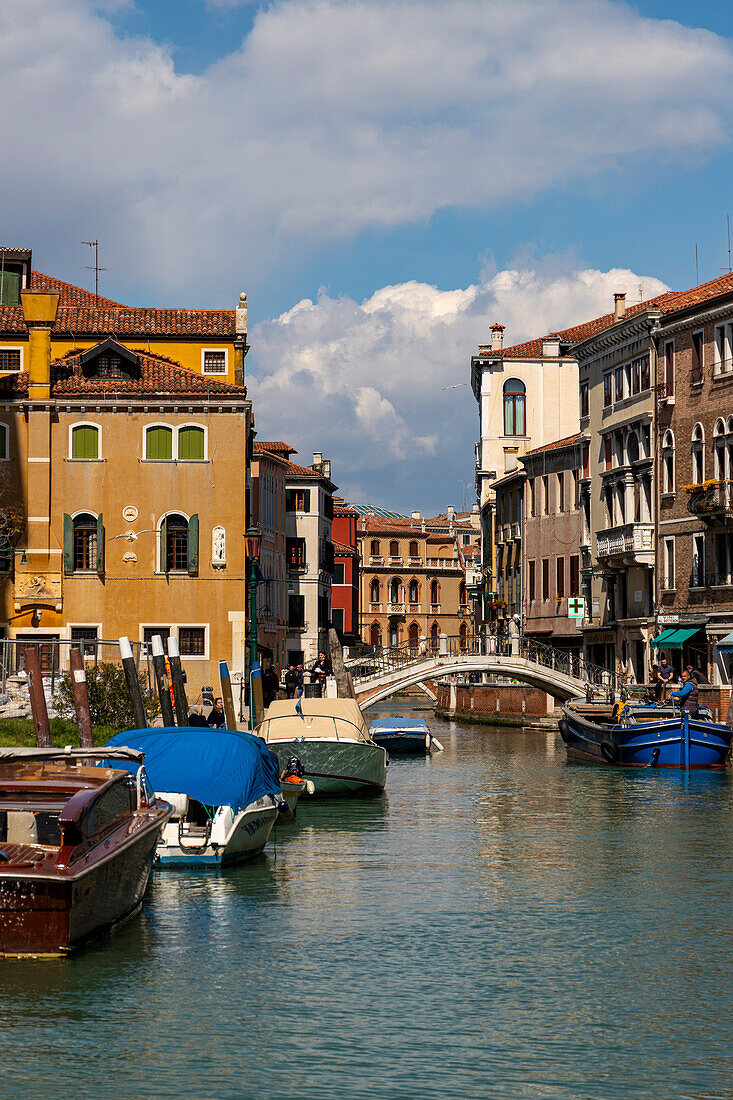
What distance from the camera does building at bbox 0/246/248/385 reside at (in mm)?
47375

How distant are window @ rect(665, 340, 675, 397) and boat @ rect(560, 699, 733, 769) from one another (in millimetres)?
13697

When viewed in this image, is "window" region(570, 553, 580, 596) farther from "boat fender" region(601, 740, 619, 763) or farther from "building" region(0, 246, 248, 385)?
"boat fender" region(601, 740, 619, 763)

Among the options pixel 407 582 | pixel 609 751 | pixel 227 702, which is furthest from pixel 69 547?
pixel 407 582

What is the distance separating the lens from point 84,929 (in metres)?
14.7

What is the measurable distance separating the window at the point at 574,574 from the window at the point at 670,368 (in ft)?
44.7

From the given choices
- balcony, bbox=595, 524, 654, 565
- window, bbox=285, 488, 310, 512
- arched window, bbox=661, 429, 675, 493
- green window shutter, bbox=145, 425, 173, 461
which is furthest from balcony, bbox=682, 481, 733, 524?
window, bbox=285, 488, 310, 512

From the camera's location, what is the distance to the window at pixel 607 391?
189 ft

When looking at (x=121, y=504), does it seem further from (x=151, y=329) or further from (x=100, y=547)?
(x=151, y=329)

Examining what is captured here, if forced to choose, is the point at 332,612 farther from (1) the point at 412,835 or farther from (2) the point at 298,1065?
(2) the point at 298,1065

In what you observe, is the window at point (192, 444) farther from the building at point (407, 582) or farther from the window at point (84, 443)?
the building at point (407, 582)

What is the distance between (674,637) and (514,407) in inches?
1240

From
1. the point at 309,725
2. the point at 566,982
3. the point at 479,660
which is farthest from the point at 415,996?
the point at 479,660

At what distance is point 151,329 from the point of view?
48719 millimetres

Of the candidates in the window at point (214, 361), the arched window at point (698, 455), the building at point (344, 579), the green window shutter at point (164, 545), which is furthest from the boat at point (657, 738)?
the building at point (344, 579)
